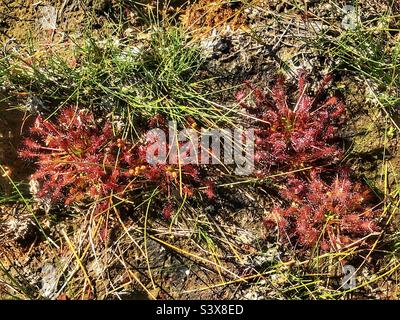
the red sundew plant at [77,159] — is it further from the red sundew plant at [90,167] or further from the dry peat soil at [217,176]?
the dry peat soil at [217,176]

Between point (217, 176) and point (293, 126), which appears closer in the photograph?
point (293, 126)

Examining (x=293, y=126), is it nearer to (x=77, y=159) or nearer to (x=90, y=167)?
(x=90, y=167)

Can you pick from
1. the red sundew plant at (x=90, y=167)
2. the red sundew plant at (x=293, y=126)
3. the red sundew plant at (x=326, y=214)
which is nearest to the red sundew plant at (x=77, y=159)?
the red sundew plant at (x=90, y=167)

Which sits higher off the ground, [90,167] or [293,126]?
[293,126]

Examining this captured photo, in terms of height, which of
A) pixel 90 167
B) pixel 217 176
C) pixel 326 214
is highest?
pixel 90 167

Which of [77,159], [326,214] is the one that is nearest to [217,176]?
[326,214]
